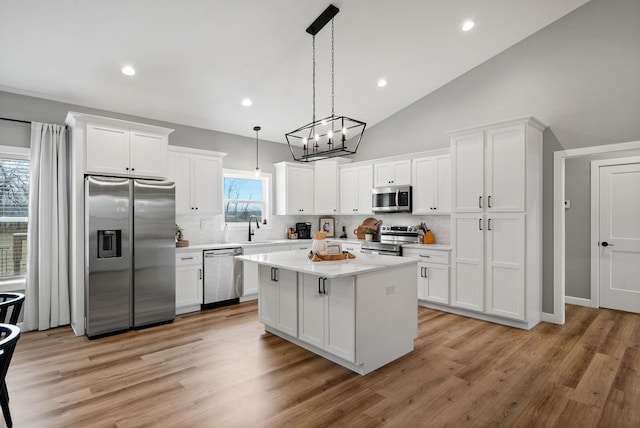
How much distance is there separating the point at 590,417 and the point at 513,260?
2.05m

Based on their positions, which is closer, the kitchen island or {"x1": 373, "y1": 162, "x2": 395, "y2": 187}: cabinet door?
the kitchen island

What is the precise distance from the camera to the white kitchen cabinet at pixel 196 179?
16.2 feet

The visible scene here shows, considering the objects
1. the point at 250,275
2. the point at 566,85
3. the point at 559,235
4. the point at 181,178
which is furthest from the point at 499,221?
the point at 181,178

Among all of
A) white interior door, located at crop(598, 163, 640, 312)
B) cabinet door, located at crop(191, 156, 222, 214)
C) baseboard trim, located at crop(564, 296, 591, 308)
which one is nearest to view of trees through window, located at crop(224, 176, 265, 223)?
cabinet door, located at crop(191, 156, 222, 214)

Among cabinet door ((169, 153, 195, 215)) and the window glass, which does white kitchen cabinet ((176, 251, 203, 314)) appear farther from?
the window glass

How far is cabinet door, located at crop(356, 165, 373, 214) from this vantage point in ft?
19.8

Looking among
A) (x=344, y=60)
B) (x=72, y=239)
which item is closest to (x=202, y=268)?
(x=72, y=239)

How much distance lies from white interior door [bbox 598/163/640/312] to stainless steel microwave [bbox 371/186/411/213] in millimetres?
2753

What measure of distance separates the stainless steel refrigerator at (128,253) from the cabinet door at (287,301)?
1667 millimetres

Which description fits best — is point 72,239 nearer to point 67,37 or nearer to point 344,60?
point 67,37

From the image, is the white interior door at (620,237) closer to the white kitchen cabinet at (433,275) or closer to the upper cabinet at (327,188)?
the white kitchen cabinet at (433,275)

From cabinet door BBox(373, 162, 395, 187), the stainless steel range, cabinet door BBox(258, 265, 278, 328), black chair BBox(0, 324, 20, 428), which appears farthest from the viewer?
cabinet door BBox(373, 162, 395, 187)

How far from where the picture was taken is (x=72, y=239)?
411cm

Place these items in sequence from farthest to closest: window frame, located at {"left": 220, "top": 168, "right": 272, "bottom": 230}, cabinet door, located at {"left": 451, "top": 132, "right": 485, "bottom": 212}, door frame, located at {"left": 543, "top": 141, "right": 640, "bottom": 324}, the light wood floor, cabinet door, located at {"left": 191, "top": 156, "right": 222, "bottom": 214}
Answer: window frame, located at {"left": 220, "top": 168, "right": 272, "bottom": 230}
cabinet door, located at {"left": 191, "top": 156, "right": 222, "bottom": 214}
cabinet door, located at {"left": 451, "top": 132, "right": 485, "bottom": 212}
door frame, located at {"left": 543, "top": 141, "right": 640, "bottom": 324}
the light wood floor
